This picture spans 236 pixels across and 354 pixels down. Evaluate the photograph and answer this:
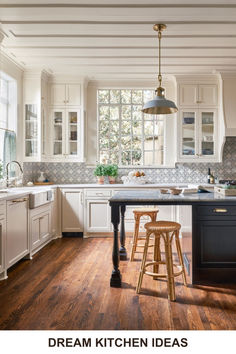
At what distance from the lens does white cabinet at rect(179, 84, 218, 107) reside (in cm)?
568

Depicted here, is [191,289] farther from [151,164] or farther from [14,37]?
[14,37]

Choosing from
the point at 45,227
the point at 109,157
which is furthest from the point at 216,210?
the point at 109,157

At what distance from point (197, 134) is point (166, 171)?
96cm

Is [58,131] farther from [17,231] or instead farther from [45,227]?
[17,231]

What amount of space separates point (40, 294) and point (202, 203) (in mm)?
1902

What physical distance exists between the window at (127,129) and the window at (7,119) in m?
1.79

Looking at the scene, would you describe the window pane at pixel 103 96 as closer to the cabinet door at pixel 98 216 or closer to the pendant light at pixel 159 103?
the cabinet door at pixel 98 216

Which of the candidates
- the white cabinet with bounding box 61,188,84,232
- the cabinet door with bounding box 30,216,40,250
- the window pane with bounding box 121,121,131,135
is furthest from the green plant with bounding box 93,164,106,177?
the cabinet door with bounding box 30,216,40,250

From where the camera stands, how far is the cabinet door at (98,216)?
5359 mm

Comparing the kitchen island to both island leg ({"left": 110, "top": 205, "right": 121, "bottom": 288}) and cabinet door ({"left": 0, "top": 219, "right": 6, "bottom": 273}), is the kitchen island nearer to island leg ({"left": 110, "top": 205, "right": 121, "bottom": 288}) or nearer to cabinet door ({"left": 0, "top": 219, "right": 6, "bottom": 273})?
island leg ({"left": 110, "top": 205, "right": 121, "bottom": 288})

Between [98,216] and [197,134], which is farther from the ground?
[197,134]

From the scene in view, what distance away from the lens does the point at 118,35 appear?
4.01 metres

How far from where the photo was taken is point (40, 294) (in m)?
2.97

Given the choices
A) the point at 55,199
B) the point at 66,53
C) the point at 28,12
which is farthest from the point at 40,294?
the point at 66,53
